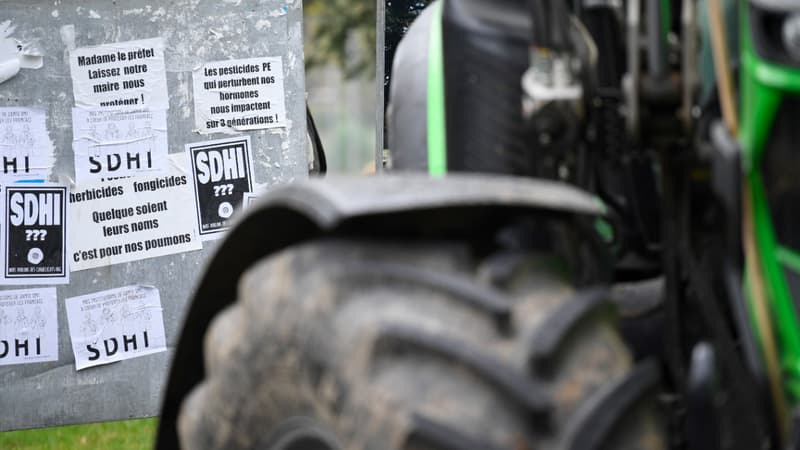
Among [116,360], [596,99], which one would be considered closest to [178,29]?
[116,360]

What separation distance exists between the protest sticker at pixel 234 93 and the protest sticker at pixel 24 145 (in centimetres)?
67

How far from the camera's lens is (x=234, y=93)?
23.4 ft

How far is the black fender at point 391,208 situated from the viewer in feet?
7.13

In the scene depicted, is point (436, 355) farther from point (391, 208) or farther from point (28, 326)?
point (28, 326)

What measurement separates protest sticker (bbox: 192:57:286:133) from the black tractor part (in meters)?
4.63

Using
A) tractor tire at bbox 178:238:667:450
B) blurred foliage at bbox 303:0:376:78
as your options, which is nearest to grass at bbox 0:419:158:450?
tractor tire at bbox 178:238:667:450

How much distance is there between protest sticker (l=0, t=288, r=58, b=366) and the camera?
7051mm

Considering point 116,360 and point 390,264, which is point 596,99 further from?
point 116,360

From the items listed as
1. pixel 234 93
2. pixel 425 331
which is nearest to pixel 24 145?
pixel 234 93

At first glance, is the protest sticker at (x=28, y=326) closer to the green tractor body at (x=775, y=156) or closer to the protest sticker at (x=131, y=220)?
the protest sticker at (x=131, y=220)

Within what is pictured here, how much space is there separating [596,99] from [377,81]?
12.8ft

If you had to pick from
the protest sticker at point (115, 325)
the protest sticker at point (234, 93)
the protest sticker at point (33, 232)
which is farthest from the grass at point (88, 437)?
the protest sticker at point (234, 93)

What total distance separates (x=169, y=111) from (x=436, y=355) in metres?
5.21

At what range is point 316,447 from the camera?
91.3 inches
